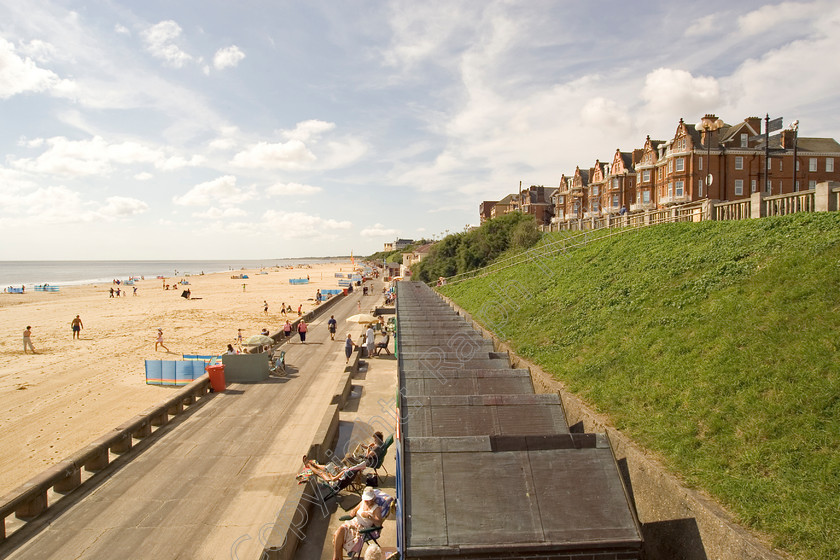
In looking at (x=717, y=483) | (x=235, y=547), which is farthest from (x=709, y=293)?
(x=235, y=547)

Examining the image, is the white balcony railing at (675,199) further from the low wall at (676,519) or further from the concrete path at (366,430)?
the low wall at (676,519)

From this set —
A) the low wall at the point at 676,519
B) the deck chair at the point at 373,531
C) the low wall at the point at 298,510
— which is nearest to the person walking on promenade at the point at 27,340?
the low wall at the point at 298,510

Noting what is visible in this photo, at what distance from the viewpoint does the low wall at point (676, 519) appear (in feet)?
16.0

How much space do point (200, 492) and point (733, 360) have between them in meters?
9.68

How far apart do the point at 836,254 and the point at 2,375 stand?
97.2 feet

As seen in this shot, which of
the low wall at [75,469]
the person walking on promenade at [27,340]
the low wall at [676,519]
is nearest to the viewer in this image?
the low wall at [676,519]

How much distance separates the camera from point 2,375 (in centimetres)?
2059

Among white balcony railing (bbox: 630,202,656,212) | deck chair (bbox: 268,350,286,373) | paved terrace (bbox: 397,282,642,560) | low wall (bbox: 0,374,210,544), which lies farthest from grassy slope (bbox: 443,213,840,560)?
white balcony railing (bbox: 630,202,656,212)

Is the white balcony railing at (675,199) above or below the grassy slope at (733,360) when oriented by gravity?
above

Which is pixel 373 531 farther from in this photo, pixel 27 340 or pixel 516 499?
pixel 27 340

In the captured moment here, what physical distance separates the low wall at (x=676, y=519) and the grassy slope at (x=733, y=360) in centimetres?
22

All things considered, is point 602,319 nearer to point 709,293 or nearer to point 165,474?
point 709,293

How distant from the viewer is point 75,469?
8531mm

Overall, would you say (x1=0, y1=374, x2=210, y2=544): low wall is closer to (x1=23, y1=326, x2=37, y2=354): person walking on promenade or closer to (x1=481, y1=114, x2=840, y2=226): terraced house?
(x1=23, y1=326, x2=37, y2=354): person walking on promenade
